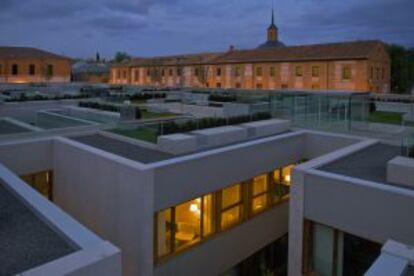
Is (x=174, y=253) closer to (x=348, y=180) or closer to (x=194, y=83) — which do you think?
(x=348, y=180)

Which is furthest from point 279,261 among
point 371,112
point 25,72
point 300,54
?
point 25,72

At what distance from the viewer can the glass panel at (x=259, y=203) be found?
561 inches

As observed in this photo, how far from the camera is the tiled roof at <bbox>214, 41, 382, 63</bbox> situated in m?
43.8

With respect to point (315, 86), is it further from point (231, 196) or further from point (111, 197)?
point (111, 197)

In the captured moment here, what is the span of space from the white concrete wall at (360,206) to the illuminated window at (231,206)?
135 inches

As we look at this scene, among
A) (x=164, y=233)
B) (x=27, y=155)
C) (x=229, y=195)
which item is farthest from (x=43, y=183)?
(x=229, y=195)

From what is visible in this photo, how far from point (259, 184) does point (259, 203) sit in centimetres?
68

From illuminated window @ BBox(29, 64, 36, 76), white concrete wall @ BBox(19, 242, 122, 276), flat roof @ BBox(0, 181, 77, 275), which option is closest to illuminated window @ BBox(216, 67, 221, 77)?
illuminated window @ BBox(29, 64, 36, 76)

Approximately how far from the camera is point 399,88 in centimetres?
5691

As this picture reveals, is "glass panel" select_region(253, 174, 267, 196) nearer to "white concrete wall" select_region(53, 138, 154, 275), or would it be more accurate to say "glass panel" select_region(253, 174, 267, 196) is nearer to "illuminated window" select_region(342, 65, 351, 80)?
"white concrete wall" select_region(53, 138, 154, 275)

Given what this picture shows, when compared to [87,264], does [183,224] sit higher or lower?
lower

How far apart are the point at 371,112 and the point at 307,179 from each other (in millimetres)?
13359

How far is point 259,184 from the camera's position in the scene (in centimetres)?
1439

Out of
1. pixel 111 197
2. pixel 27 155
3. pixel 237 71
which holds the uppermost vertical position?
pixel 237 71
